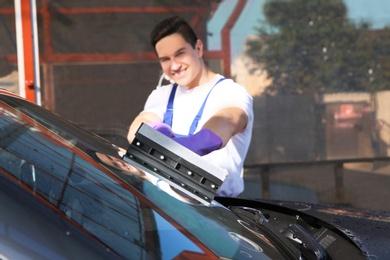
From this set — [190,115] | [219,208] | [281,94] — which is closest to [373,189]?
[281,94]

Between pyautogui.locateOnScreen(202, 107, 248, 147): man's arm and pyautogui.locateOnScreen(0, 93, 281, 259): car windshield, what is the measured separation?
40 centimetres

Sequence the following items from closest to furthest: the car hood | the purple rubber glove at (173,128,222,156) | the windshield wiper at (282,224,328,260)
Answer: the windshield wiper at (282,224,328,260) → the car hood → the purple rubber glove at (173,128,222,156)

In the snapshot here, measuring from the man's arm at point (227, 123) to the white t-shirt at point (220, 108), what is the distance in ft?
0.14

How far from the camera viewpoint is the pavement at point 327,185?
6320mm

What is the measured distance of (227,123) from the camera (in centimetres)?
306

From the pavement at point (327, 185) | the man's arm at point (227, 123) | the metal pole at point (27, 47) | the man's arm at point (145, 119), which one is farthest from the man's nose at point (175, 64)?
the pavement at point (327, 185)

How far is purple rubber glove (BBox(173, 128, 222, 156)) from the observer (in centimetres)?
280

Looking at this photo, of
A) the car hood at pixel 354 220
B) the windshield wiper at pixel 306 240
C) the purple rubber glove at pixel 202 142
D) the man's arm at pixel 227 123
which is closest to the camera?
the windshield wiper at pixel 306 240

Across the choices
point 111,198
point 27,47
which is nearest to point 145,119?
point 111,198

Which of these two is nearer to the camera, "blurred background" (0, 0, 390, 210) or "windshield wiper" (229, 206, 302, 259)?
"windshield wiper" (229, 206, 302, 259)

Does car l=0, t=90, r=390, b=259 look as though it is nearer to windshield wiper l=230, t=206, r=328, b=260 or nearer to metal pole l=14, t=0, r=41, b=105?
windshield wiper l=230, t=206, r=328, b=260

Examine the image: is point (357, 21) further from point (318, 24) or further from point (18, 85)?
point (18, 85)

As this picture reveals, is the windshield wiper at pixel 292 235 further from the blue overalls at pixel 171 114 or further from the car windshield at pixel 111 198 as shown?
the blue overalls at pixel 171 114

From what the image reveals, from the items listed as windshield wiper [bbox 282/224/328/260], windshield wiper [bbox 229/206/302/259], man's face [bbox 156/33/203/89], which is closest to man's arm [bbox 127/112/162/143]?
man's face [bbox 156/33/203/89]
